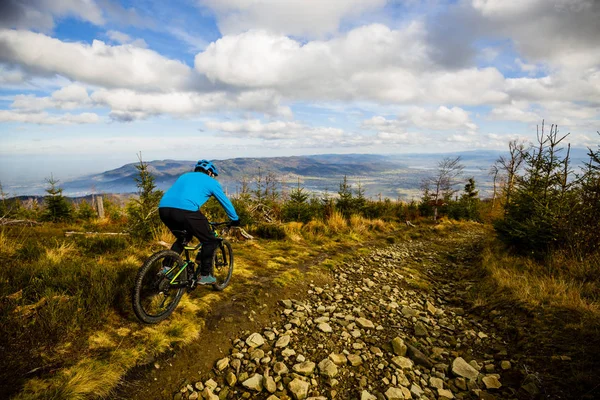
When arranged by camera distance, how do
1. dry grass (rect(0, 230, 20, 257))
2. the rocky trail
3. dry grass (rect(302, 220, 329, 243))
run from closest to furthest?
the rocky trail < dry grass (rect(0, 230, 20, 257)) < dry grass (rect(302, 220, 329, 243))

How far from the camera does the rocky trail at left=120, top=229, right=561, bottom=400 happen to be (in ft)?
10.5

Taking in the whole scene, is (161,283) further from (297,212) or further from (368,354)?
(297,212)

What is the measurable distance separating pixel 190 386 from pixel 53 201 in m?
17.0

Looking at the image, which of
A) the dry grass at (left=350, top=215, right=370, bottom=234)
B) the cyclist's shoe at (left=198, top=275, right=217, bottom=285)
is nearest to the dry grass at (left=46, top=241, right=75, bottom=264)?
the cyclist's shoe at (left=198, top=275, right=217, bottom=285)

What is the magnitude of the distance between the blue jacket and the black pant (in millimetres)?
102

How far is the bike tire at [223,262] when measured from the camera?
18.6 ft

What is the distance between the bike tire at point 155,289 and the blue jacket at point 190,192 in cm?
79

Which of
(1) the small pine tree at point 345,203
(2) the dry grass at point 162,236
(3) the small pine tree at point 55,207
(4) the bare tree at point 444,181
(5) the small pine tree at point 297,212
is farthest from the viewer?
(4) the bare tree at point 444,181

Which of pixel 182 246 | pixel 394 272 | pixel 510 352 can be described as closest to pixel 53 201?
pixel 182 246

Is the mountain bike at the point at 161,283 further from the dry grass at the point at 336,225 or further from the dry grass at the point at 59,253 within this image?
the dry grass at the point at 336,225

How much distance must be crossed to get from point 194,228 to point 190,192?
0.62 m

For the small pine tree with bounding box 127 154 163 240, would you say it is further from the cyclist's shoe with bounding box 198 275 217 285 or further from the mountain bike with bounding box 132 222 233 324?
the mountain bike with bounding box 132 222 233 324

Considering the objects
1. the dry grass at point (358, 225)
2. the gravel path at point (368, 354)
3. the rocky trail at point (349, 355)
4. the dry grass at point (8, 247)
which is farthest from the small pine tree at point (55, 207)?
the gravel path at point (368, 354)

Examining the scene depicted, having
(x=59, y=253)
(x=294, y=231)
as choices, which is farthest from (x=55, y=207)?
(x=294, y=231)
